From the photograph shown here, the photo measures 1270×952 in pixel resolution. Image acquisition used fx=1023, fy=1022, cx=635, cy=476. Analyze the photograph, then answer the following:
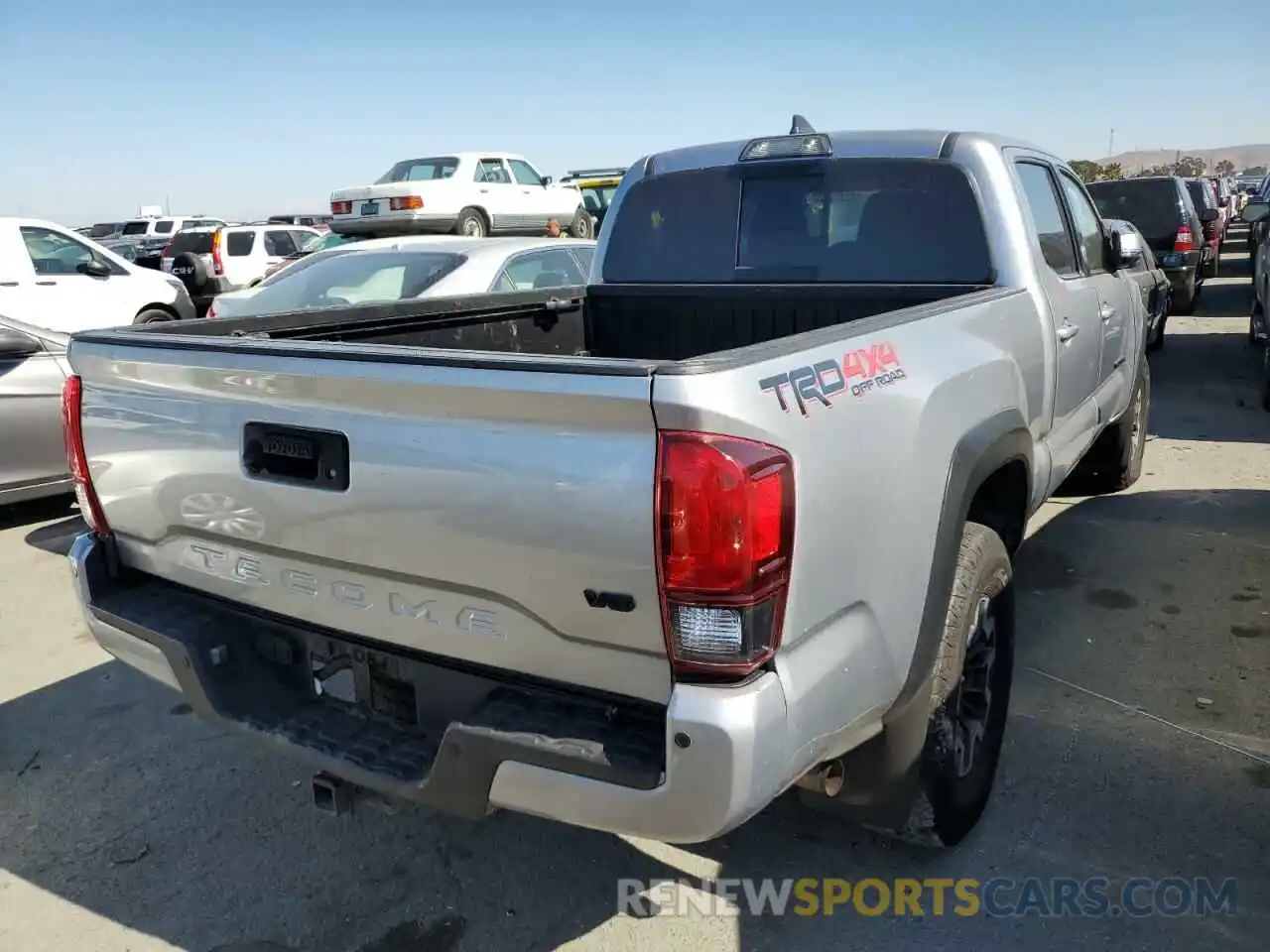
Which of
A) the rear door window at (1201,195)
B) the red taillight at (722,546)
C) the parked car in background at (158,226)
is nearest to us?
the red taillight at (722,546)

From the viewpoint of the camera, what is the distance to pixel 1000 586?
3.03m

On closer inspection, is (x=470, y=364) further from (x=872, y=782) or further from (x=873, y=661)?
(x=872, y=782)

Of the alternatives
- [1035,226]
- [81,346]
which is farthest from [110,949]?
[1035,226]

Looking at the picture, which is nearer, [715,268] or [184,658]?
[184,658]

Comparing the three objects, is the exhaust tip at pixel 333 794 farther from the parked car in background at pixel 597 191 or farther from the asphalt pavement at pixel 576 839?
the parked car in background at pixel 597 191

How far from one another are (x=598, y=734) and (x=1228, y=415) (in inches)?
318

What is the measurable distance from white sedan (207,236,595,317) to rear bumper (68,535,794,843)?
4.43m

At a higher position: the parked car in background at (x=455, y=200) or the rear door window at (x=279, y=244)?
the parked car in background at (x=455, y=200)

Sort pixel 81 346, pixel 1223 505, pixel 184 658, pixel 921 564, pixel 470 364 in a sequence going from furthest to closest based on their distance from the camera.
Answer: pixel 1223 505, pixel 81 346, pixel 184 658, pixel 921 564, pixel 470 364

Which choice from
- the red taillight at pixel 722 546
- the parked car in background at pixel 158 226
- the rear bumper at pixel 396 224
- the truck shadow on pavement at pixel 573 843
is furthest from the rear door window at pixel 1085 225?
the parked car in background at pixel 158 226

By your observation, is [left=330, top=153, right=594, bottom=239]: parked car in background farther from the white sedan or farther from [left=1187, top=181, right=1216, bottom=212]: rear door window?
[left=1187, top=181, right=1216, bottom=212]: rear door window

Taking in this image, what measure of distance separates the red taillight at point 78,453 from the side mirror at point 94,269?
890cm

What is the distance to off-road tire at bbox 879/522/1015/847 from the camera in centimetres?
267

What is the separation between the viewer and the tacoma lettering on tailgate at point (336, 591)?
7.18 ft
